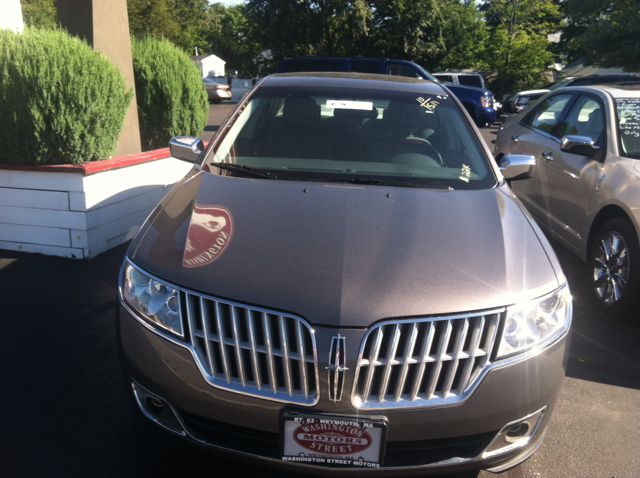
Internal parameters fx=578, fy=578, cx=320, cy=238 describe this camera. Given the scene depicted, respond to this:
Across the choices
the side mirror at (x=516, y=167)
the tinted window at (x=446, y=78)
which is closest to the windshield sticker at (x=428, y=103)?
the side mirror at (x=516, y=167)

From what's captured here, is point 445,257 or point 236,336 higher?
point 445,257

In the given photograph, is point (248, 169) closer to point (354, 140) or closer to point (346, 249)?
point (354, 140)

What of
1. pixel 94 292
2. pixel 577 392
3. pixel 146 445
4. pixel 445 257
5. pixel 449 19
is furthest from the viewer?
pixel 449 19

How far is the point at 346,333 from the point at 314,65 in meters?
11.9

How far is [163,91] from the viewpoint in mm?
6859

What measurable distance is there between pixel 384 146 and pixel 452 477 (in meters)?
1.86

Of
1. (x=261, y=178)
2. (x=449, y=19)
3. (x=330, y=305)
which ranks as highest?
(x=449, y=19)

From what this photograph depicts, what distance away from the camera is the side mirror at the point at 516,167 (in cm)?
356

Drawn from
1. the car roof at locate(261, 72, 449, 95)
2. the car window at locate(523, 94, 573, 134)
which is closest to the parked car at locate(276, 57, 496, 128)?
the car window at locate(523, 94, 573, 134)

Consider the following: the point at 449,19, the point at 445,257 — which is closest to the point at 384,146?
the point at 445,257

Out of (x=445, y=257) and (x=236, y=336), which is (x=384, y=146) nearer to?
(x=445, y=257)

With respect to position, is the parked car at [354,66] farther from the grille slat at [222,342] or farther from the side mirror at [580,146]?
the grille slat at [222,342]

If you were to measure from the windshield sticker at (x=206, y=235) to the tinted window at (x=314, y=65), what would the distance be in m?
11.0

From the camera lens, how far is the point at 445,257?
7.65 feet
